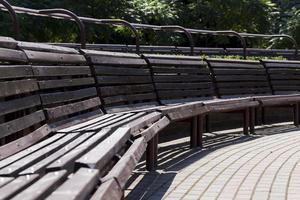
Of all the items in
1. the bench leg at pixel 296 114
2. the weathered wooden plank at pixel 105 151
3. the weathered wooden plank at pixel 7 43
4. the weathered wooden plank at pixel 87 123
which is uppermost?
the weathered wooden plank at pixel 7 43

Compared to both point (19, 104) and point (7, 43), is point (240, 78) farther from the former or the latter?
point (19, 104)

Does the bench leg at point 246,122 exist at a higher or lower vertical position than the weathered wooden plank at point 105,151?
lower

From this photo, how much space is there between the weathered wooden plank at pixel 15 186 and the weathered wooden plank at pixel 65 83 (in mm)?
1854

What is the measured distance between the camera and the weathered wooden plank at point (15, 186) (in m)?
2.73

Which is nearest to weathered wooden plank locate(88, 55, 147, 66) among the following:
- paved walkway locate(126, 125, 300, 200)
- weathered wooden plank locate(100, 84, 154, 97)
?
weathered wooden plank locate(100, 84, 154, 97)

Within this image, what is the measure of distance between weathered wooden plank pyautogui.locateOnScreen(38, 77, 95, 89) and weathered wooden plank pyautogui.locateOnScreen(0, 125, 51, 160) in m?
0.36

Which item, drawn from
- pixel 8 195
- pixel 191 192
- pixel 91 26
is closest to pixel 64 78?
pixel 191 192

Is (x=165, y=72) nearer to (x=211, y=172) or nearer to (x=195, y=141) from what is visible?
(x=195, y=141)

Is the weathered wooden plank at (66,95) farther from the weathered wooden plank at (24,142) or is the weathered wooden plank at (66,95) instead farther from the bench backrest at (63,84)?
the weathered wooden plank at (24,142)

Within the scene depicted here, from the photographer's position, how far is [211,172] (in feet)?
20.8

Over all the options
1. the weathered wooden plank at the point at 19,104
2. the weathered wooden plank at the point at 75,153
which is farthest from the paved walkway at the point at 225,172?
the weathered wooden plank at the point at 19,104

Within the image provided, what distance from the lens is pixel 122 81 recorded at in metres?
6.98

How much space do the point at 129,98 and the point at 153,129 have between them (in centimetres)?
128

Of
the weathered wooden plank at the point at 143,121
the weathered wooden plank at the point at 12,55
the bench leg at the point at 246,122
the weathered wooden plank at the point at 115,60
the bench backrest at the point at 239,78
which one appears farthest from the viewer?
the bench backrest at the point at 239,78
